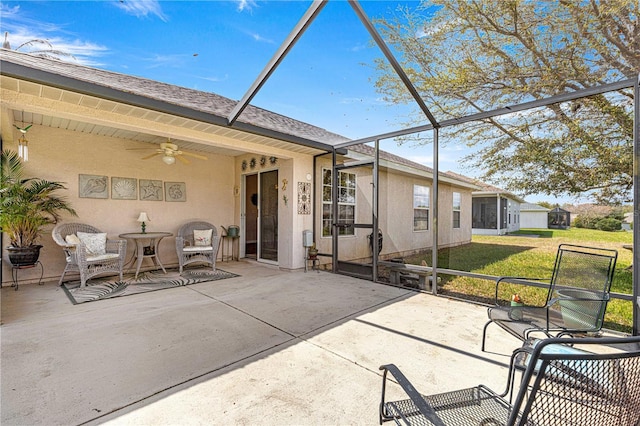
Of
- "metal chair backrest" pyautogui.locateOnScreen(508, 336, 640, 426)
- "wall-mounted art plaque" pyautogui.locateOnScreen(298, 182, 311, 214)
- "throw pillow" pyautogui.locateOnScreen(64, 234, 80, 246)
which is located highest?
"wall-mounted art plaque" pyautogui.locateOnScreen(298, 182, 311, 214)

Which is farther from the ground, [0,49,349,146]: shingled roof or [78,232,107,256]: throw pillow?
[0,49,349,146]: shingled roof

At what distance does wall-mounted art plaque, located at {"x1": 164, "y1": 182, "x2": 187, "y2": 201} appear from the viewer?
679cm

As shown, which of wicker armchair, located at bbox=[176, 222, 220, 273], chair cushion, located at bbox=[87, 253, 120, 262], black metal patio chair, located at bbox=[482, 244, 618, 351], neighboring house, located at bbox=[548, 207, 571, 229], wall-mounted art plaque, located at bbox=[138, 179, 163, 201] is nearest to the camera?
black metal patio chair, located at bbox=[482, 244, 618, 351]

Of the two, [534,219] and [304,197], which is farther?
[304,197]

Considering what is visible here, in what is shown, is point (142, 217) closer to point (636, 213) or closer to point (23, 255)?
point (23, 255)

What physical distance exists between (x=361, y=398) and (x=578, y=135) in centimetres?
500

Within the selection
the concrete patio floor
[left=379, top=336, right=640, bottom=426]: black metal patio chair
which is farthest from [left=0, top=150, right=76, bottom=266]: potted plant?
[left=379, top=336, right=640, bottom=426]: black metal patio chair

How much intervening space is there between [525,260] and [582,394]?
408 centimetres

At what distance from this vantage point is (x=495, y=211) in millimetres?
4711

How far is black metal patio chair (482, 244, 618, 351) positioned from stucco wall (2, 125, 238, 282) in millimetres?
6627

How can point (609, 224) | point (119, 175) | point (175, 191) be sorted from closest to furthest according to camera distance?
point (609, 224), point (119, 175), point (175, 191)

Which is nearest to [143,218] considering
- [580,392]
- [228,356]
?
[228,356]

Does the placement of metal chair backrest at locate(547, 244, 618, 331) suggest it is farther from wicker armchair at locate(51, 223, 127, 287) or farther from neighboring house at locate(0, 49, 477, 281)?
wicker armchair at locate(51, 223, 127, 287)

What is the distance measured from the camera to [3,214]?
4.20m
